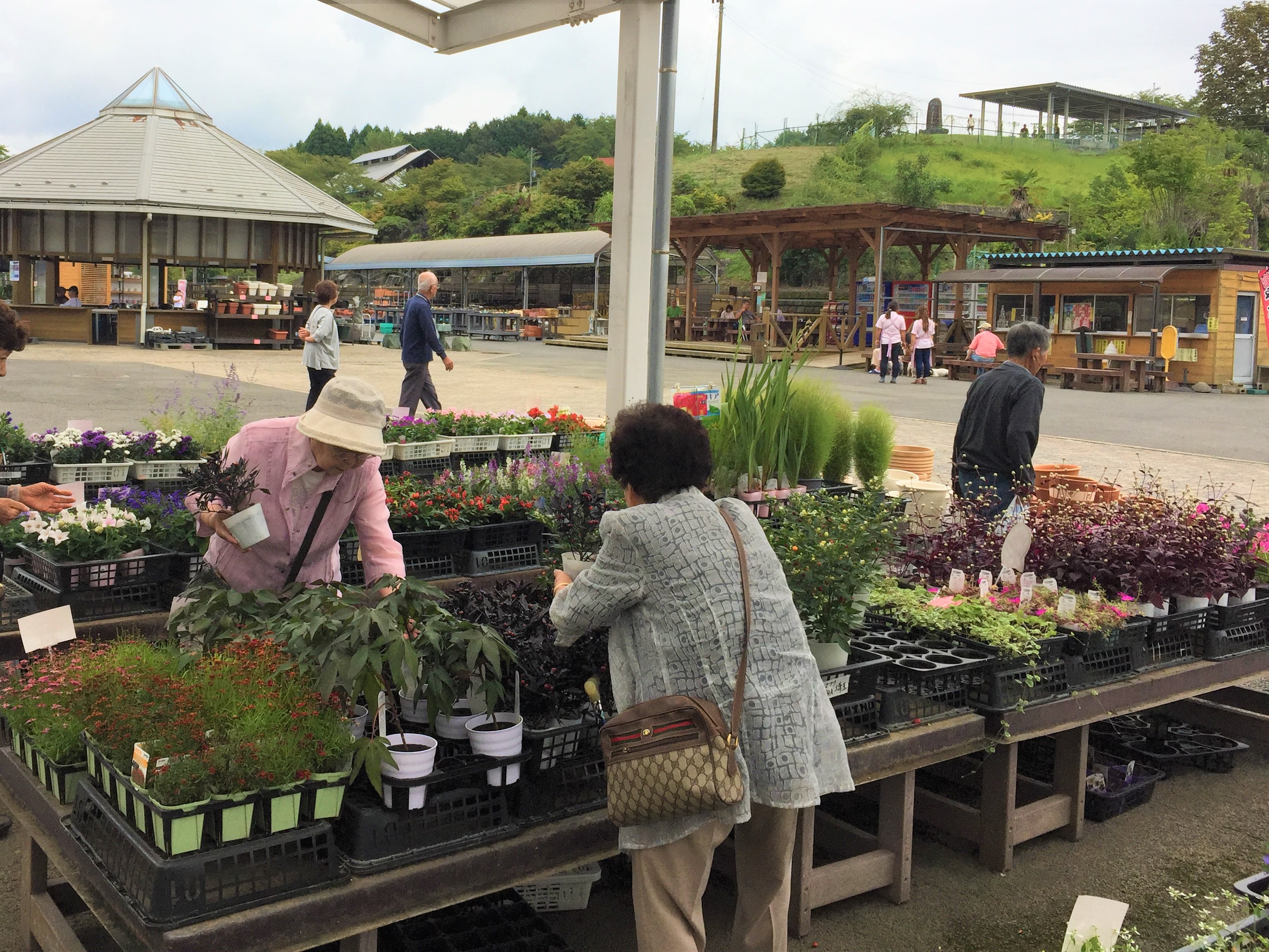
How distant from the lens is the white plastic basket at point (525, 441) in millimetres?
6930

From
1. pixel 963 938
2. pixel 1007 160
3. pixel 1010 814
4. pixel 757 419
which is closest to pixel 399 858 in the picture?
pixel 963 938

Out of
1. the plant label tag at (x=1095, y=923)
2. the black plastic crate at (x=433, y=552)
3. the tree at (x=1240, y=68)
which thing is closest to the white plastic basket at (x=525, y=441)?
the black plastic crate at (x=433, y=552)

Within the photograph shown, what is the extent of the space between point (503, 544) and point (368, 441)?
6.87 feet

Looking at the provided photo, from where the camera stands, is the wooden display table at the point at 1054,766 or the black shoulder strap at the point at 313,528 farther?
the wooden display table at the point at 1054,766

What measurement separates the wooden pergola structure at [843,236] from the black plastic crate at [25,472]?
1840 centimetres

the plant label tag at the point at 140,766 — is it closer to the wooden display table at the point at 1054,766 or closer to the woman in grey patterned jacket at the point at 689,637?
the woman in grey patterned jacket at the point at 689,637

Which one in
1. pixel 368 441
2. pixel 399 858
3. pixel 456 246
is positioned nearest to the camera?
pixel 399 858

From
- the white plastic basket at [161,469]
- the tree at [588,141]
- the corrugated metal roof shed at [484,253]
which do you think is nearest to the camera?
the white plastic basket at [161,469]

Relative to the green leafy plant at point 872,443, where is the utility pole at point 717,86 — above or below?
above

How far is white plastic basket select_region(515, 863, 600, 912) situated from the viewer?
3260 mm

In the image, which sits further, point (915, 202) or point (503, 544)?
point (915, 202)

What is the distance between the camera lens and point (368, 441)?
3.01 meters

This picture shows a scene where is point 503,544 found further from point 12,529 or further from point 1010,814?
point 1010,814

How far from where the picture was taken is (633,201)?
580 centimetres
